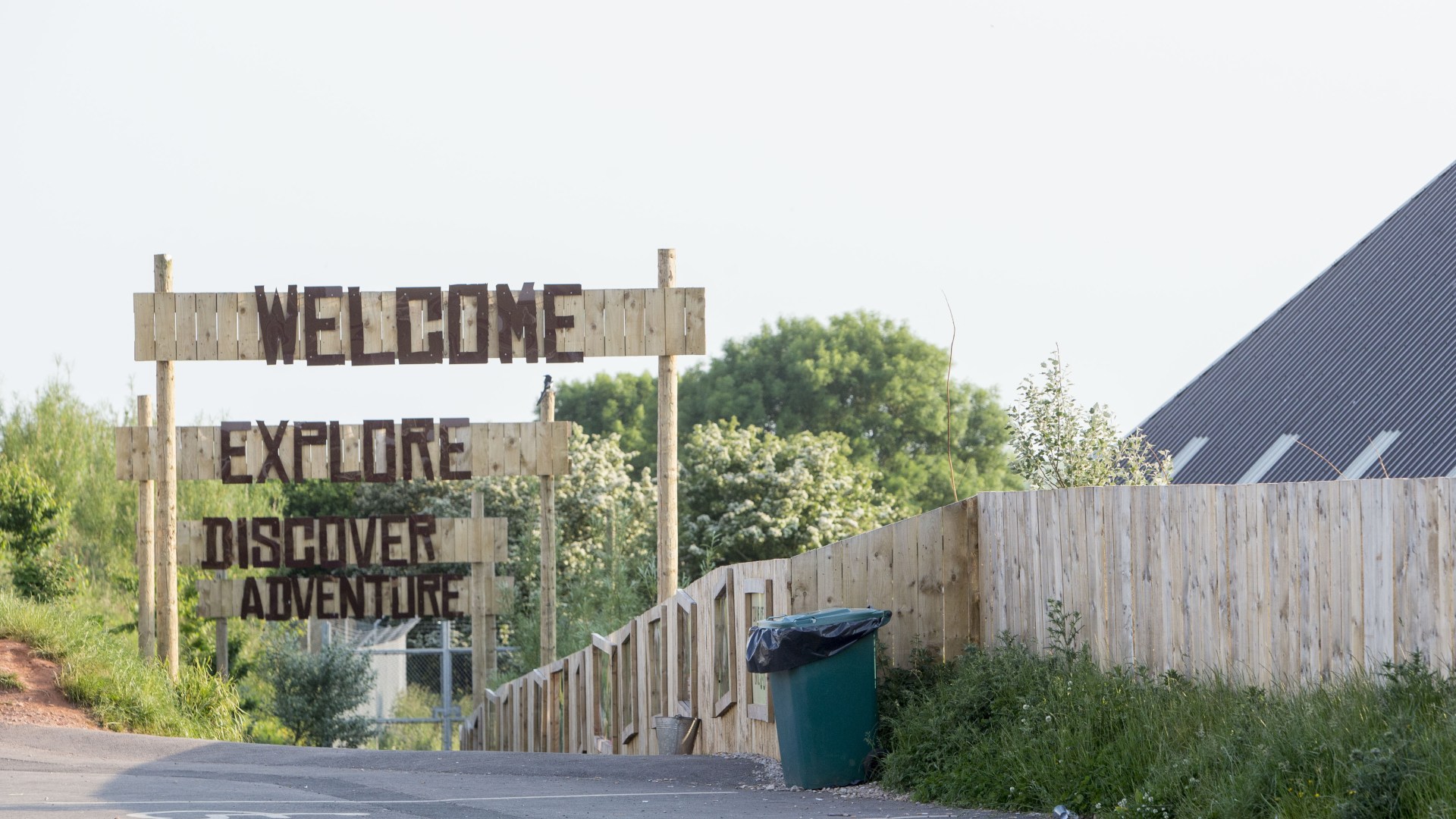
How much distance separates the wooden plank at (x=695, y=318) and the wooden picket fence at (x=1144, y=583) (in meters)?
3.22

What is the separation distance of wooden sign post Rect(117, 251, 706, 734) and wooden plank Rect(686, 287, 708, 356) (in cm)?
1

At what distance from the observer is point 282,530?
61.7 feet

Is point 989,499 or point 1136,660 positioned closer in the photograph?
point 1136,660

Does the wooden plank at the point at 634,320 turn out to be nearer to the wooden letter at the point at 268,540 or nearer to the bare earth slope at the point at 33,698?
the wooden letter at the point at 268,540

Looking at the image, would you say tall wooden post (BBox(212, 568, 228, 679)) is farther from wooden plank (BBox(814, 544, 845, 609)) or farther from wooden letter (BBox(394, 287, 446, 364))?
wooden plank (BBox(814, 544, 845, 609))

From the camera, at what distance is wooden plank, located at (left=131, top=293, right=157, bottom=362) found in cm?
1569

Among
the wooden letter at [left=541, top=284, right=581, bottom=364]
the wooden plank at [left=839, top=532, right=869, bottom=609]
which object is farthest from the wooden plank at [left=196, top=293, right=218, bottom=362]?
the wooden plank at [left=839, top=532, right=869, bottom=609]

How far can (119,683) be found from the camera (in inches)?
569

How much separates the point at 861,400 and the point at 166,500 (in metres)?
39.2

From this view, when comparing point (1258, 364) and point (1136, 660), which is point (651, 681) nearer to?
point (1136, 660)

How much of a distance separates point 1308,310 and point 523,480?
18.5 metres

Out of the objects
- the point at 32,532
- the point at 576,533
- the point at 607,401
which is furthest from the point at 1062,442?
the point at 607,401

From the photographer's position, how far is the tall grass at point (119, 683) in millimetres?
14273

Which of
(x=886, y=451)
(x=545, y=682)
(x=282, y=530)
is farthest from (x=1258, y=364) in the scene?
(x=886, y=451)
